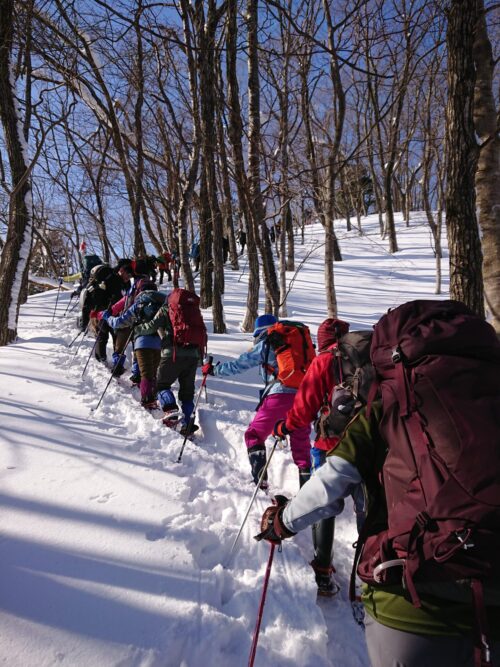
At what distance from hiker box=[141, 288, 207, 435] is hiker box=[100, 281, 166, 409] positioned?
0.29 meters

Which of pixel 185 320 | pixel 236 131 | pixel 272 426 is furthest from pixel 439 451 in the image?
pixel 236 131

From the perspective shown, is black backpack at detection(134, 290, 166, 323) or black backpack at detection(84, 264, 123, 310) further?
black backpack at detection(84, 264, 123, 310)

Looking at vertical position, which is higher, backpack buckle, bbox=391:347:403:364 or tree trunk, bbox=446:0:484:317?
tree trunk, bbox=446:0:484:317

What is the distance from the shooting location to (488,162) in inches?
158

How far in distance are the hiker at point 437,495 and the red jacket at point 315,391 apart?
3.57 feet

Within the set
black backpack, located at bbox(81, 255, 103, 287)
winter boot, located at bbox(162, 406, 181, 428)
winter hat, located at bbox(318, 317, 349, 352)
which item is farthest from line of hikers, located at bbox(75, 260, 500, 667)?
black backpack, located at bbox(81, 255, 103, 287)

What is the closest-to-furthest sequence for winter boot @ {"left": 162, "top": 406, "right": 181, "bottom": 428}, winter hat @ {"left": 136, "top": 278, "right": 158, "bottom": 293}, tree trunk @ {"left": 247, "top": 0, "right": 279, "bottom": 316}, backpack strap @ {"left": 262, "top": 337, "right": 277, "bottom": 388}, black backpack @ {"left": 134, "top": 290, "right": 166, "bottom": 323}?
1. backpack strap @ {"left": 262, "top": 337, "right": 277, "bottom": 388}
2. winter boot @ {"left": 162, "top": 406, "right": 181, "bottom": 428}
3. black backpack @ {"left": 134, "top": 290, "right": 166, "bottom": 323}
4. winter hat @ {"left": 136, "top": 278, "right": 158, "bottom": 293}
5. tree trunk @ {"left": 247, "top": 0, "right": 279, "bottom": 316}

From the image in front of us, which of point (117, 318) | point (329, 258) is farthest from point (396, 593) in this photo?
point (329, 258)

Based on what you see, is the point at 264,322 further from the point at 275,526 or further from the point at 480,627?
the point at 480,627

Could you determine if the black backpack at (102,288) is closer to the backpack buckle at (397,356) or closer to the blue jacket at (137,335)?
the blue jacket at (137,335)

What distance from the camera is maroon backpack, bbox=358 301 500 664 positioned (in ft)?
3.42

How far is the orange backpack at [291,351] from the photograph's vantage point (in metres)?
3.31

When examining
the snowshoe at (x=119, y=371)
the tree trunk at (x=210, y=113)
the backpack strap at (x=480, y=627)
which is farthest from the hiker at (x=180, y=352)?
the backpack strap at (x=480, y=627)

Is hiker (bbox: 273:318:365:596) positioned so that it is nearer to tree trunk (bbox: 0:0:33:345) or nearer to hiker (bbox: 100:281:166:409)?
hiker (bbox: 100:281:166:409)
